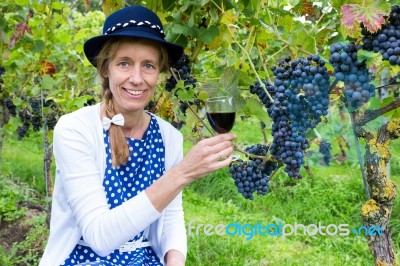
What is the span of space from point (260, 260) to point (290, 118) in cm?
219

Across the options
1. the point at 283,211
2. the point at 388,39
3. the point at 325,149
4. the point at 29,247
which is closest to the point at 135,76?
the point at 388,39

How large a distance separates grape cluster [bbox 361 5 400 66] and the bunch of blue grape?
49mm

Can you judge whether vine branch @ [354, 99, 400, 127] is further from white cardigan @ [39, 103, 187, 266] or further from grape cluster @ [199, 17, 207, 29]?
grape cluster @ [199, 17, 207, 29]

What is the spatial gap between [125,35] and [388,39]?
3.13 feet

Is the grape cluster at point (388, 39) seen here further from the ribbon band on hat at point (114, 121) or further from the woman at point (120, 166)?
the ribbon band on hat at point (114, 121)

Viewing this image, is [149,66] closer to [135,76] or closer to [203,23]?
[135,76]

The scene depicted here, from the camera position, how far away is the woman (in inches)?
74.8

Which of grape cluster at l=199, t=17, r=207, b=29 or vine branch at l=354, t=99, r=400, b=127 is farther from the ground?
grape cluster at l=199, t=17, r=207, b=29

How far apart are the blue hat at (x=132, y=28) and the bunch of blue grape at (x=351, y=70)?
2.40 feet

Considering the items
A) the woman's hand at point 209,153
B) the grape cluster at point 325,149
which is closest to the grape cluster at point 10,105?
the grape cluster at point 325,149

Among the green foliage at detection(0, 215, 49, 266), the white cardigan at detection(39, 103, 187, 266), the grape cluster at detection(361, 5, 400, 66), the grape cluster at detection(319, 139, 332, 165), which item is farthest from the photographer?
the grape cluster at detection(319, 139, 332, 165)

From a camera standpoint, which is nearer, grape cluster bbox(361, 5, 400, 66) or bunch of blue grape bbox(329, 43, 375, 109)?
grape cluster bbox(361, 5, 400, 66)

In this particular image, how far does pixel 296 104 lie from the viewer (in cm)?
186

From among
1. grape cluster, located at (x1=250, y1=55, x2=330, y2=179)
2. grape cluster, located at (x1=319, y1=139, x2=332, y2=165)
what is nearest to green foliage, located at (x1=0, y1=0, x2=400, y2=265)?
grape cluster, located at (x1=250, y1=55, x2=330, y2=179)
